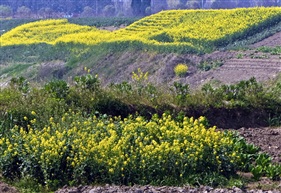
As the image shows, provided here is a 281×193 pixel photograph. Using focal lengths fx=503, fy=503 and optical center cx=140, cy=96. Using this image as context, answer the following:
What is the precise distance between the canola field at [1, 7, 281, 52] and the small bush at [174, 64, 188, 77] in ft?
4.79

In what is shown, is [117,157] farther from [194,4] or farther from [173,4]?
[194,4]

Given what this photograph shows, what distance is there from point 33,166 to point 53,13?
33826mm

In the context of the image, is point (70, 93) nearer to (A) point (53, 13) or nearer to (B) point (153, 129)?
(B) point (153, 129)

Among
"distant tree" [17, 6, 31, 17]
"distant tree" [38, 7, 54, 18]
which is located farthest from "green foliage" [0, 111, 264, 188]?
"distant tree" [17, 6, 31, 17]

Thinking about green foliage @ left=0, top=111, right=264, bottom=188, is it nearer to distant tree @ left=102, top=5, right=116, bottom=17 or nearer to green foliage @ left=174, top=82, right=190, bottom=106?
green foliage @ left=174, top=82, right=190, bottom=106

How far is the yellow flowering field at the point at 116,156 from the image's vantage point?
220 inches

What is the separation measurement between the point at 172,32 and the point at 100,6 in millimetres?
17142

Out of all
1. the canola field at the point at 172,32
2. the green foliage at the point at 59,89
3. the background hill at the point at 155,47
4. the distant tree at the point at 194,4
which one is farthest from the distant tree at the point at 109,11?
the green foliage at the point at 59,89

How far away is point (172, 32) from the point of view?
77.5 feet

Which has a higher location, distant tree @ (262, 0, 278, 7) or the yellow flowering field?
distant tree @ (262, 0, 278, 7)

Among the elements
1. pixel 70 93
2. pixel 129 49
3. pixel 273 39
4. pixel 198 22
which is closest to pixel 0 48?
pixel 129 49

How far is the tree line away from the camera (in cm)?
3238

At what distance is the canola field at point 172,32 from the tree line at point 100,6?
602 centimetres

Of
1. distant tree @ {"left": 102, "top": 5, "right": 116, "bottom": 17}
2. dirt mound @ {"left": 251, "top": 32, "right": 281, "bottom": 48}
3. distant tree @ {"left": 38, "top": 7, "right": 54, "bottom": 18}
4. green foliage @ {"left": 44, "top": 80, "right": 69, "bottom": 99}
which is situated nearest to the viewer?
green foliage @ {"left": 44, "top": 80, "right": 69, "bottom": 99}
